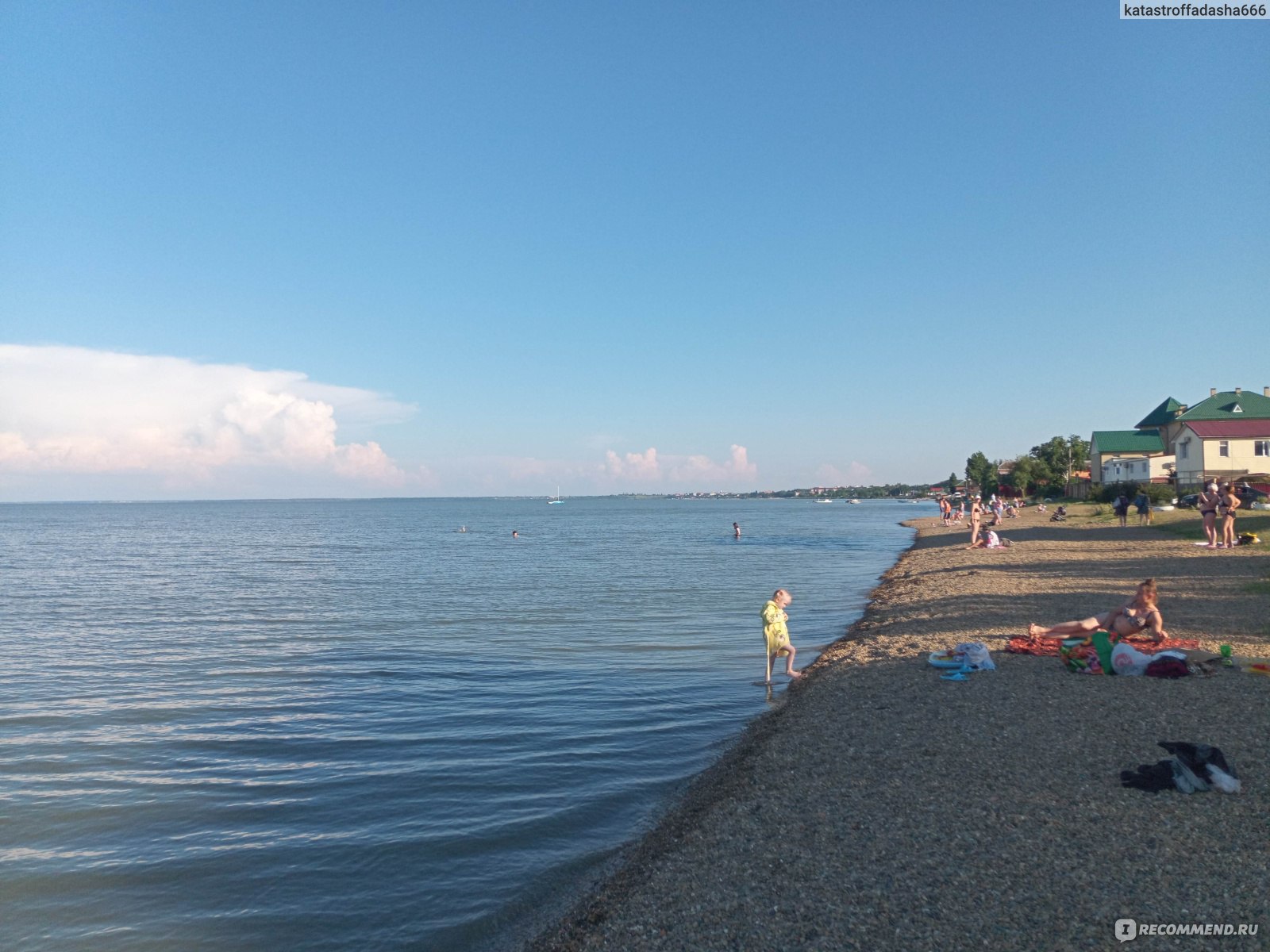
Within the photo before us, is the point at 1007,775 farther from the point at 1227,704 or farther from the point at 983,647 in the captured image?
the point at 983,647

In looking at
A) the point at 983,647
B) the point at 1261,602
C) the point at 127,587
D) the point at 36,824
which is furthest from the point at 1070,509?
the point at 36,824

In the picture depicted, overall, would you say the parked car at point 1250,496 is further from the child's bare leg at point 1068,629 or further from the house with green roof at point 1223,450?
the child's bare leg at point 1068,629

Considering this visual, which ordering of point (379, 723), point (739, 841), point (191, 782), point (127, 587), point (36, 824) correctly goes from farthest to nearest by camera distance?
point (127, 587), point (379, 723), point (191, 782), point (36, 824), point (739, 841)

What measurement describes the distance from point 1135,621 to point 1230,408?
6811 centimetres

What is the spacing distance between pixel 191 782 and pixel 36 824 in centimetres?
163

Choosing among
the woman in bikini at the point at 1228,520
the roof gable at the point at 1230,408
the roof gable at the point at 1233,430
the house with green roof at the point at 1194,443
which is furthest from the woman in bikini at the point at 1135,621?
the roof gable at the point at 1230,408

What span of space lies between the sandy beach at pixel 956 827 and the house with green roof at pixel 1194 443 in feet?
178

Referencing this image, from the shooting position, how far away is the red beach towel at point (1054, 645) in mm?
12680

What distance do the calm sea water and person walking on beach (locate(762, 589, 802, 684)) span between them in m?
0.73

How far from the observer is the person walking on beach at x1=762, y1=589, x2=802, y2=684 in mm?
14461

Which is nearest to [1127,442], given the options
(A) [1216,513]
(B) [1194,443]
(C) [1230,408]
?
(C) [1230,408]

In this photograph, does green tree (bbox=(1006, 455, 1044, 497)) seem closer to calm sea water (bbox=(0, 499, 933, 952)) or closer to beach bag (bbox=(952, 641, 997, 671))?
calm sea water (bbox=(0, 499, 933, 952))

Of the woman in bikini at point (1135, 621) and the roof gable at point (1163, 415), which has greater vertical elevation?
the roof gable at point (1163, 415)

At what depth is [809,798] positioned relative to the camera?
26.2 feet
